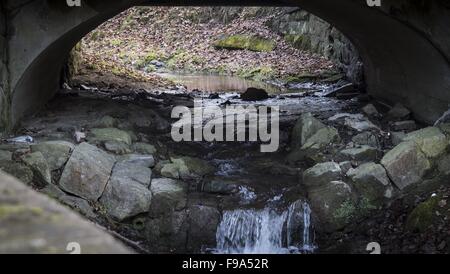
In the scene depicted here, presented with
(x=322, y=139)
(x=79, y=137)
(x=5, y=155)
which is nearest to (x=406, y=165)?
(x=322, y=139)

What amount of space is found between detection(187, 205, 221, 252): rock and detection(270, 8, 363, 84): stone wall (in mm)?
8908

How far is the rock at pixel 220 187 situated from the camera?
8125mm

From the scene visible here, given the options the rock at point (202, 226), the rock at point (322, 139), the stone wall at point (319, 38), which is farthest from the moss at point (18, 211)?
the stone wall at point (319, 38)

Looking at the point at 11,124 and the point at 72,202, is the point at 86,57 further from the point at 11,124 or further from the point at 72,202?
the point at 72,202

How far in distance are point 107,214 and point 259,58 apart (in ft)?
60.8

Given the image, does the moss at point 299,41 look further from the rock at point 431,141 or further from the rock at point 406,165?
the rock at point 406,165

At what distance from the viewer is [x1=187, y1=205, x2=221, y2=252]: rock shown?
292 inches

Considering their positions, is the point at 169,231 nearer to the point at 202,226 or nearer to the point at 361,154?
the point at 202,226

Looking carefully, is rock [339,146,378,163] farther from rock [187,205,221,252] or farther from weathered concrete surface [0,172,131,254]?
weathered concrete surface [0,172,131,254]

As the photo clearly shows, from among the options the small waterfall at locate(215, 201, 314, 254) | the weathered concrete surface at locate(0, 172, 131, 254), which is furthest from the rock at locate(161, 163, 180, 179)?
the weathered concrete surface at locate(0, 172, 131, 254)

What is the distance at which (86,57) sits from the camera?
60.5 feet

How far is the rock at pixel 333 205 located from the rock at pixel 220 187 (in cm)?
120

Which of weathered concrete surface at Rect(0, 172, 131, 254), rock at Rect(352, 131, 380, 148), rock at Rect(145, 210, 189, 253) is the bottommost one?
rock at Rect(145, 210, 189, 253)

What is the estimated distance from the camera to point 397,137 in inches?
356
